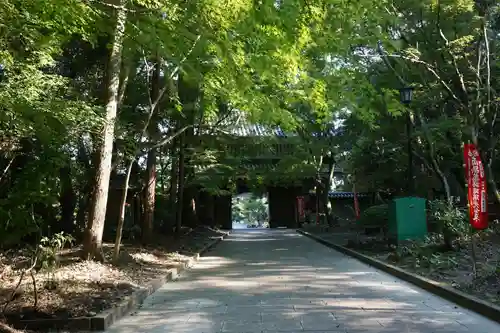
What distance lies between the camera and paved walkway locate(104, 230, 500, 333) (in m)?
7.00

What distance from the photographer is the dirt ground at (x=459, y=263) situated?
8961 millimetres

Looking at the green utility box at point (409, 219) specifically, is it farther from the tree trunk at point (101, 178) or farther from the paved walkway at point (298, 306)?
the tree trunk at point (101, 178)

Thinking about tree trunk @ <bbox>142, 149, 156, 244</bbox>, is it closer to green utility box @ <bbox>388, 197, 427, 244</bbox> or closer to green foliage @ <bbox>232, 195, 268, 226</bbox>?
green utility box @ <bbox>388, 197, 427, 244</bbox>

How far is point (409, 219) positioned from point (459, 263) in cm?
328

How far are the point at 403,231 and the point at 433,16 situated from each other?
6716mm

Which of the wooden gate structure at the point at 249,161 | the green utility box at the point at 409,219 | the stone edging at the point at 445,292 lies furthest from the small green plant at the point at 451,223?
the wooden gate structure at the point at 249,161

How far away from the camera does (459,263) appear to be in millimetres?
11820

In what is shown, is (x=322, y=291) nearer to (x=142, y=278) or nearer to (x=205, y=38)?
(x=142, y=278)

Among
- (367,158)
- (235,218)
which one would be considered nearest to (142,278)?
(367,158)

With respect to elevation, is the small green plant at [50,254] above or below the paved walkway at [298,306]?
above

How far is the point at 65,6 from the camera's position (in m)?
6.54

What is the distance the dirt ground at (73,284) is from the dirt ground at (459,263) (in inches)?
226

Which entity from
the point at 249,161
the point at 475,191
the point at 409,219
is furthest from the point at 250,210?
the point at 475,191

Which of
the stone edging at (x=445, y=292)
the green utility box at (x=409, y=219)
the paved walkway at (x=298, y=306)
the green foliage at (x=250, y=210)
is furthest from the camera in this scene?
the green foliage at (x=250, y=210)
